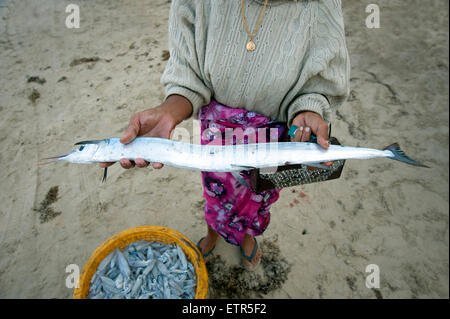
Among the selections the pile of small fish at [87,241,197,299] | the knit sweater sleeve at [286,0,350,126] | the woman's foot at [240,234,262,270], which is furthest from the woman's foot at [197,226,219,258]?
the knit sweater sleeve at [286,0,350,126]

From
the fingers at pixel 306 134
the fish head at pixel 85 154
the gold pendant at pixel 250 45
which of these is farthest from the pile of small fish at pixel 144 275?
the gold pendant at pixel 250 45

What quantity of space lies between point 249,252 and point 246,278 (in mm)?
223

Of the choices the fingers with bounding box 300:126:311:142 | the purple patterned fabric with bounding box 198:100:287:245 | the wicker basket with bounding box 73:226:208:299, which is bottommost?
the wicker basket with bounding box 73:226:208:299

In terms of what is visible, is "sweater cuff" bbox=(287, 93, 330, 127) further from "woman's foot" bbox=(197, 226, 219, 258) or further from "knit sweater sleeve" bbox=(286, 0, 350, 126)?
"woman's foot" bbox=(197, 226, 219, 258)

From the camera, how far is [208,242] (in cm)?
239

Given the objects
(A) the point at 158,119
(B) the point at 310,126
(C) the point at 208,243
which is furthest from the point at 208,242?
(B) the point at 310,126

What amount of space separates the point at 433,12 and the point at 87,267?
643 centimetres

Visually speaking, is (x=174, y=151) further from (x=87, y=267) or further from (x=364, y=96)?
(x=364, y=96)

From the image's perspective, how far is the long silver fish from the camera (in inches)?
57.2

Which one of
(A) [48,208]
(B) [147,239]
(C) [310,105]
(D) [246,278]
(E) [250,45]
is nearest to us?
(E) [250,45]

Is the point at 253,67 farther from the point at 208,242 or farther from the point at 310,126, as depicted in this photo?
the point at 208,242

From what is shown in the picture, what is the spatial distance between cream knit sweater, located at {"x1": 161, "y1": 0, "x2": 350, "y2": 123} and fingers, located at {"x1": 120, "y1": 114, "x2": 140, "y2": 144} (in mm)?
281

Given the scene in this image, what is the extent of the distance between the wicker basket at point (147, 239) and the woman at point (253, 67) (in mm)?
693

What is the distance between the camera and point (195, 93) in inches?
60.8
